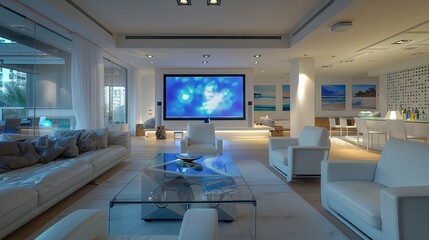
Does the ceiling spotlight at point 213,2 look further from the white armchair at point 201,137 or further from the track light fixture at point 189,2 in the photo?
the white armchair at point 201,137

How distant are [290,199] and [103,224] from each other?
2362 mm

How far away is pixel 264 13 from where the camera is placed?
520 cm

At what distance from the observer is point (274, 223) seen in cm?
252

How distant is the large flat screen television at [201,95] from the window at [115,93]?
1.68 metres

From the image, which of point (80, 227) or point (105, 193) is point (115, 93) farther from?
point (80, 227)

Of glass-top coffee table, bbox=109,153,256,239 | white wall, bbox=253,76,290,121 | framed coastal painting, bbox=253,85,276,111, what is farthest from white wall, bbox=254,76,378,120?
glass-top coffee table, bbox=109,153,256,239

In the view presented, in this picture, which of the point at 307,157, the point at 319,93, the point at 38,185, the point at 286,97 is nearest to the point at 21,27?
the point at 38,185

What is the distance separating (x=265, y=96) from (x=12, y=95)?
11.5 metres

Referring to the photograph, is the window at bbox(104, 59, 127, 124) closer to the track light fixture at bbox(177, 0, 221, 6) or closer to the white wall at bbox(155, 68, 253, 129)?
the white wall at bbox(155, 68, 253, 129)

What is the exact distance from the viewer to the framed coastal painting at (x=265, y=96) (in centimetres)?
1397

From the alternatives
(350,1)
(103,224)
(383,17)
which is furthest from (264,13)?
(103,224)

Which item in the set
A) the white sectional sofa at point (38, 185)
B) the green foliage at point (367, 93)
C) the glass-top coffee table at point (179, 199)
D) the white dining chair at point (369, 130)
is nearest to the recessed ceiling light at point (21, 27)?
the white sectional sofa at point (38, 185)

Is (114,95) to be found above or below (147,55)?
below

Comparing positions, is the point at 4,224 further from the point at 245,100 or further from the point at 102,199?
the point at 245,100
